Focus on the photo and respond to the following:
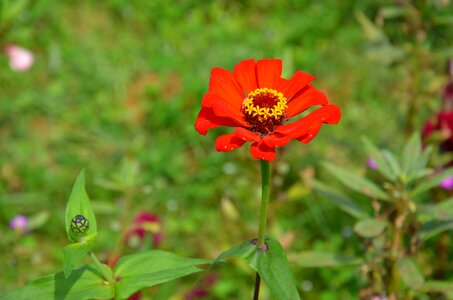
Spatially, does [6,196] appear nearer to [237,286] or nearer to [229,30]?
[237,286]

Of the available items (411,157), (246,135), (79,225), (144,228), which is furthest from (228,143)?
(144,228)

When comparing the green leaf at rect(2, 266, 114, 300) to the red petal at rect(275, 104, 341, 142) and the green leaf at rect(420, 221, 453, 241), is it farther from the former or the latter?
the green leaf at rect(420, 221, 453, 241)

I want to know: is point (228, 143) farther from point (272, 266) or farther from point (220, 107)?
point (272, 266)

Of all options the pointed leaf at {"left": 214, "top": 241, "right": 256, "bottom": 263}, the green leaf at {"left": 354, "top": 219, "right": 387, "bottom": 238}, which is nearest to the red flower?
the pointed leaf at {"left": 214, "top": 241, "right": 256, "bottom": 263}

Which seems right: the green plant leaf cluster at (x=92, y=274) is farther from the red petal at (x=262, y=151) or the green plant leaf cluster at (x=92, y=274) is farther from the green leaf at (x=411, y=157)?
the green leaf at (x=411, y=157)

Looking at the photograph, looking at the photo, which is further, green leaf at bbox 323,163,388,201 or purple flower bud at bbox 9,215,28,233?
purple flower bud at bbox 9,215,28,233

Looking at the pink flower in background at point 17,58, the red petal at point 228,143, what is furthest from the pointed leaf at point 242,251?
the pink flower in background at point 17,58
